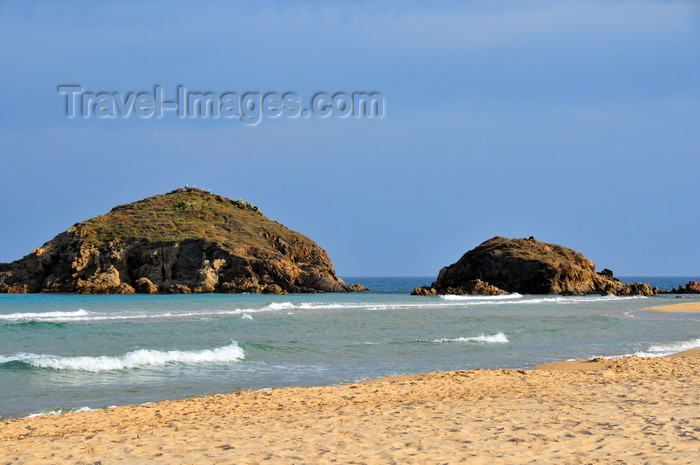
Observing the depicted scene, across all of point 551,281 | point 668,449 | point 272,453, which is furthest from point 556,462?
point 551,281

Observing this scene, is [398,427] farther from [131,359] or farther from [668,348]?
[668,348]

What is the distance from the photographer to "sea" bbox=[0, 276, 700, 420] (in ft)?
46.0

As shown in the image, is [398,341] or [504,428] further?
[398,341]

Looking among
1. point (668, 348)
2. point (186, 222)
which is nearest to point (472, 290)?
point (186, 222)

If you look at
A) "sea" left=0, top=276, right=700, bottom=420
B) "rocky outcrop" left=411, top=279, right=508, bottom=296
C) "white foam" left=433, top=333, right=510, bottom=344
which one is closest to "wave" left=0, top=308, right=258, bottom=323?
"sea" left=0, top=276, right=700, bottom=420

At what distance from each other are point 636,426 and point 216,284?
65.9m

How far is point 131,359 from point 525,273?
65830 mm

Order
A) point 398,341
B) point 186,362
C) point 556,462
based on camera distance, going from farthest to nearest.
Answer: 1. point 398,341
2. point 186,362
3. point 556,462

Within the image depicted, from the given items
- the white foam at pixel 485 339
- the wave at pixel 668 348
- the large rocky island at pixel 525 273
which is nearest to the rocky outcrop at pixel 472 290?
the large rocky island at pixel 525 273

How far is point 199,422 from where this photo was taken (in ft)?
31.3

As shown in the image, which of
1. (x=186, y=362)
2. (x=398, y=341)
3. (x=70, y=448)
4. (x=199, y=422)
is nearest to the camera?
(x=70, y=448)

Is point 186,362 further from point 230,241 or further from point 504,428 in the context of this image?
point 230,241

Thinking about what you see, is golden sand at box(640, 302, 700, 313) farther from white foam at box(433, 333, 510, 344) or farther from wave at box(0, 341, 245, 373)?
wave at box(0, 341, 245, 373)

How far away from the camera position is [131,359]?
17.4 meters
